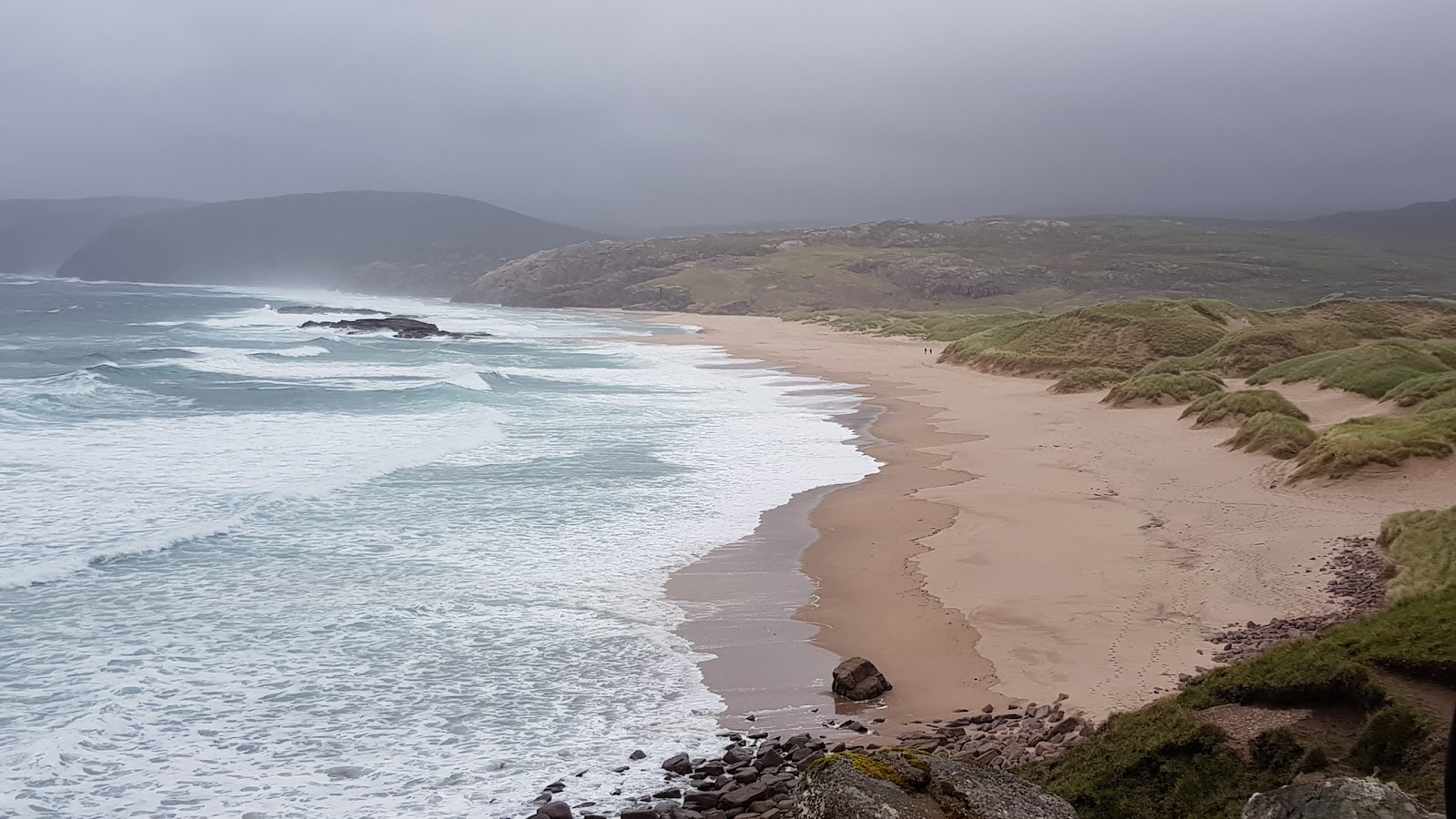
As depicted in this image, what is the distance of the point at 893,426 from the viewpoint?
2402 centimetres

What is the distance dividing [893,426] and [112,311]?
8358 centimetres

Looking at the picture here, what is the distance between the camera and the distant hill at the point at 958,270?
115m

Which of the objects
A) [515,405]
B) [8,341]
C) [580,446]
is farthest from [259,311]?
[580,446]

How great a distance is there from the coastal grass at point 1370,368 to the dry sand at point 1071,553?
2.54ft

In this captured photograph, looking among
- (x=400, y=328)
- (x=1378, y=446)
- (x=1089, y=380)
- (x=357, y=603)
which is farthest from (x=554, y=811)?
(x=400, y=328)

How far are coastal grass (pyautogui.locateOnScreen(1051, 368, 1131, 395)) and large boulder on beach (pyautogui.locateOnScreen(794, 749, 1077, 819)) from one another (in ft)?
84.2

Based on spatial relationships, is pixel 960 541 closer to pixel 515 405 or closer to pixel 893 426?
pixel 893 426

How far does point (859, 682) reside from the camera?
26.5ft

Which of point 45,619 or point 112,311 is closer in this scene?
point 45,619

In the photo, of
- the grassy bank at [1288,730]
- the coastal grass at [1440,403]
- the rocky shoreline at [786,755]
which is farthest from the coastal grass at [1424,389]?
the rocky shoreline at [786,755]

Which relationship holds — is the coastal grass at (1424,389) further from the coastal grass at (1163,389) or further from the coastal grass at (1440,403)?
the coastal grass at (1163,389)

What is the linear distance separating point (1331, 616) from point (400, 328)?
2540 inches

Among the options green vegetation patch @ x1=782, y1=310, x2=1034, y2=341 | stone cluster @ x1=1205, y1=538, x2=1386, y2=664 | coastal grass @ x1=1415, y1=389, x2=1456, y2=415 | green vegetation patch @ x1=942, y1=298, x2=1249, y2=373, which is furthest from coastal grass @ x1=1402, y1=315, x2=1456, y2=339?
stone cluster @ x1=1205, y1=538, x2=1386, y2=664

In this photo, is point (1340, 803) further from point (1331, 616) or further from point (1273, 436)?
point (1273, 436)
